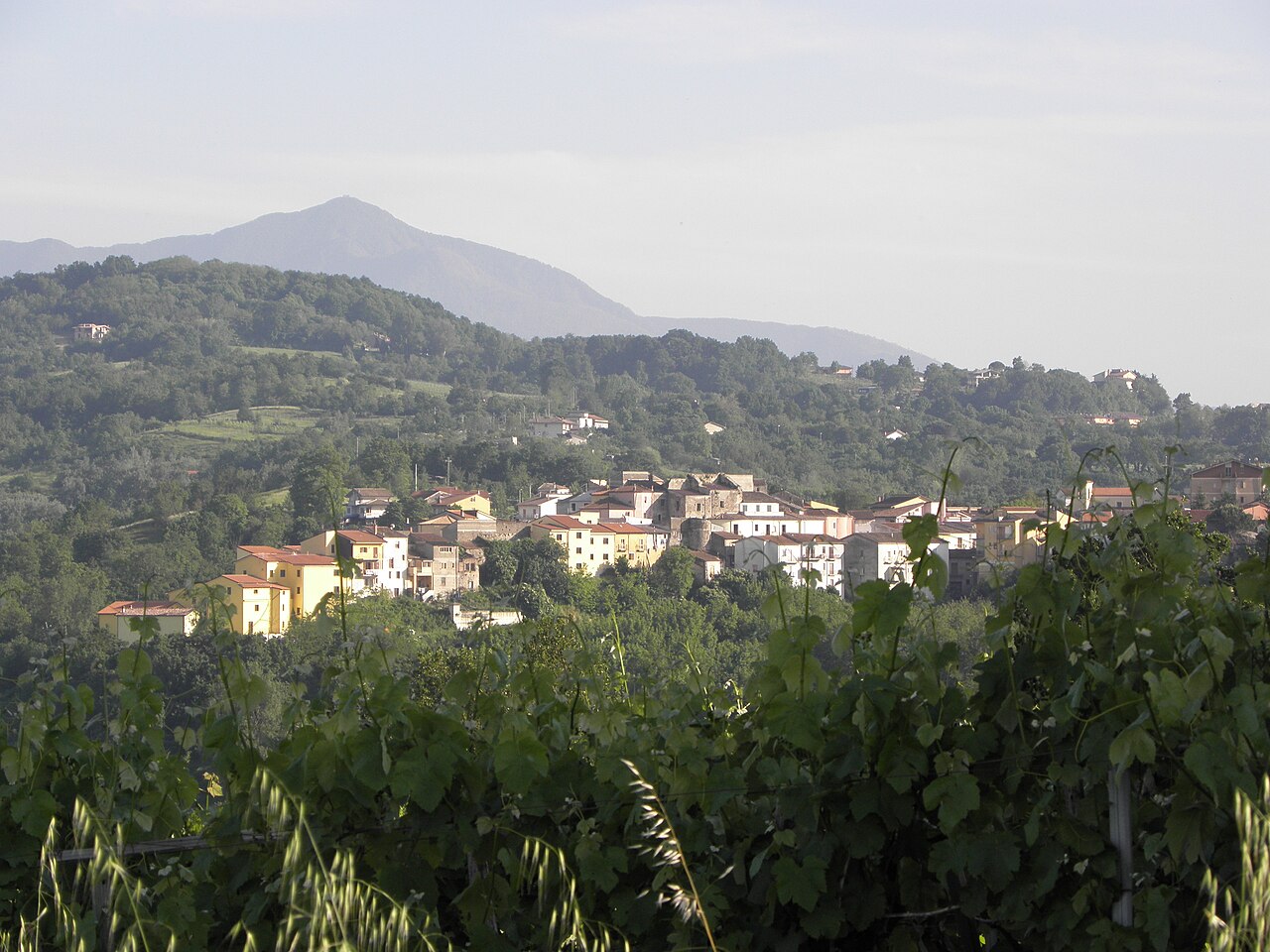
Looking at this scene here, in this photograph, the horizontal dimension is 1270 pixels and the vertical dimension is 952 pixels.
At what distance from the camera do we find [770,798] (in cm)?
186

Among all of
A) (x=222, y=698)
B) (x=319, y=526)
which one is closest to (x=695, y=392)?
(x=319, y=526)

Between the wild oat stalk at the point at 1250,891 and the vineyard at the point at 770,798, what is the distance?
0.26 feet

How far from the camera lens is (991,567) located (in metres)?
1.92

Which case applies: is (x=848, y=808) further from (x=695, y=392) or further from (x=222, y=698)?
(x=695, y=392)

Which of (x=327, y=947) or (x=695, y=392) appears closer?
(x=327, y=947)

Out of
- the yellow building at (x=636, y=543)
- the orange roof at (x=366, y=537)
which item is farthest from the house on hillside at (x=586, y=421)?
the orange roof at (x=366, y=537)

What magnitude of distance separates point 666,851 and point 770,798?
0.20 m

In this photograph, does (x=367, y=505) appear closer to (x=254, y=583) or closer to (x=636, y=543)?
(x=636, y=543)

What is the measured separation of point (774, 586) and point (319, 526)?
157 ft

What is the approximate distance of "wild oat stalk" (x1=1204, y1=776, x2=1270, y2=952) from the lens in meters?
1.36

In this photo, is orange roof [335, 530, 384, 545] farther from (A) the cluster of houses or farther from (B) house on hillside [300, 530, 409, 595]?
(A) the cluster of houses

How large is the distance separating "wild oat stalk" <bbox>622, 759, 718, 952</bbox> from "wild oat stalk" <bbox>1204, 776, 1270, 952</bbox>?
1.84ft

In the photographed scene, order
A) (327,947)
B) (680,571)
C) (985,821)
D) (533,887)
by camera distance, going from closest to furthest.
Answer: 1. (327,947)
2. (985,821)
3. (533,887)
4. (680,571)

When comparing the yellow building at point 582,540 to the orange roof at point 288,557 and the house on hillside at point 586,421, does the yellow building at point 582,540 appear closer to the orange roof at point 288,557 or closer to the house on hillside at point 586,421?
the orange roof at point 288,557
